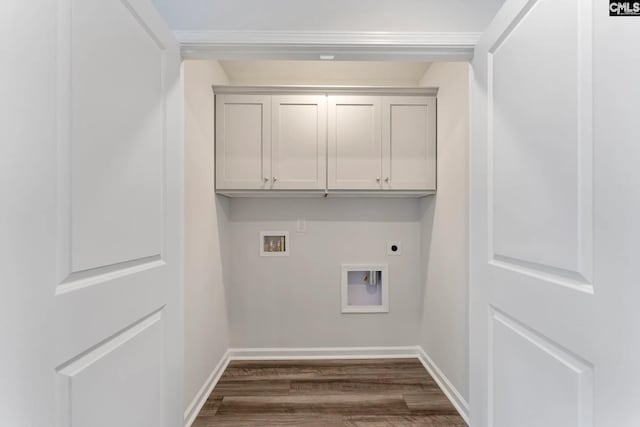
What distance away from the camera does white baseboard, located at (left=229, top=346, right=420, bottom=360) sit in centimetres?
293

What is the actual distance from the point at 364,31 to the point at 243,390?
8.24ft

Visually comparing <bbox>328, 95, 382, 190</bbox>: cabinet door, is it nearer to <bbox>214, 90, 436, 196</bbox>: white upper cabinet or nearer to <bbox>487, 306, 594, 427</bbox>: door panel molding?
<bbox>214, 90, 436, 196</bbox>: white upper cabinet

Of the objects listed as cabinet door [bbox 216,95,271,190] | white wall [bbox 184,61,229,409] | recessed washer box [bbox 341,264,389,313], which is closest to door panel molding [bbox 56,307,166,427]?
white wall [bbox 184,61,229,409]

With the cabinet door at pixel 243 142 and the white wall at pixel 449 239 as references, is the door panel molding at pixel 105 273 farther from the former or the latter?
the white wall at pixel 449 239

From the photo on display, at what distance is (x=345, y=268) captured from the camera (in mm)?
Result: 2998

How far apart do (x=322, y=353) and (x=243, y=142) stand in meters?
2.04

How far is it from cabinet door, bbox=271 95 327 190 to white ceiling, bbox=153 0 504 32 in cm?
122

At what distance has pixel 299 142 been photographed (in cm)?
265

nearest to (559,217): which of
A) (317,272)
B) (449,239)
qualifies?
(449,239)

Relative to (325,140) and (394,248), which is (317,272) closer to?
(394,248)

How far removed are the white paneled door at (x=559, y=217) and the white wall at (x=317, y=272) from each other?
67.7 inches

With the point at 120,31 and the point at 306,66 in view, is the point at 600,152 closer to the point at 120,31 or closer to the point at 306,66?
the point at 120,31

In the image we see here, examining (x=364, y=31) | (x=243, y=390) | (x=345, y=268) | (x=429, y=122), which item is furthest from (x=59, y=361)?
(x=429, y=122)

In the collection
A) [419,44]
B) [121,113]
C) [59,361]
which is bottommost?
[59,361]
